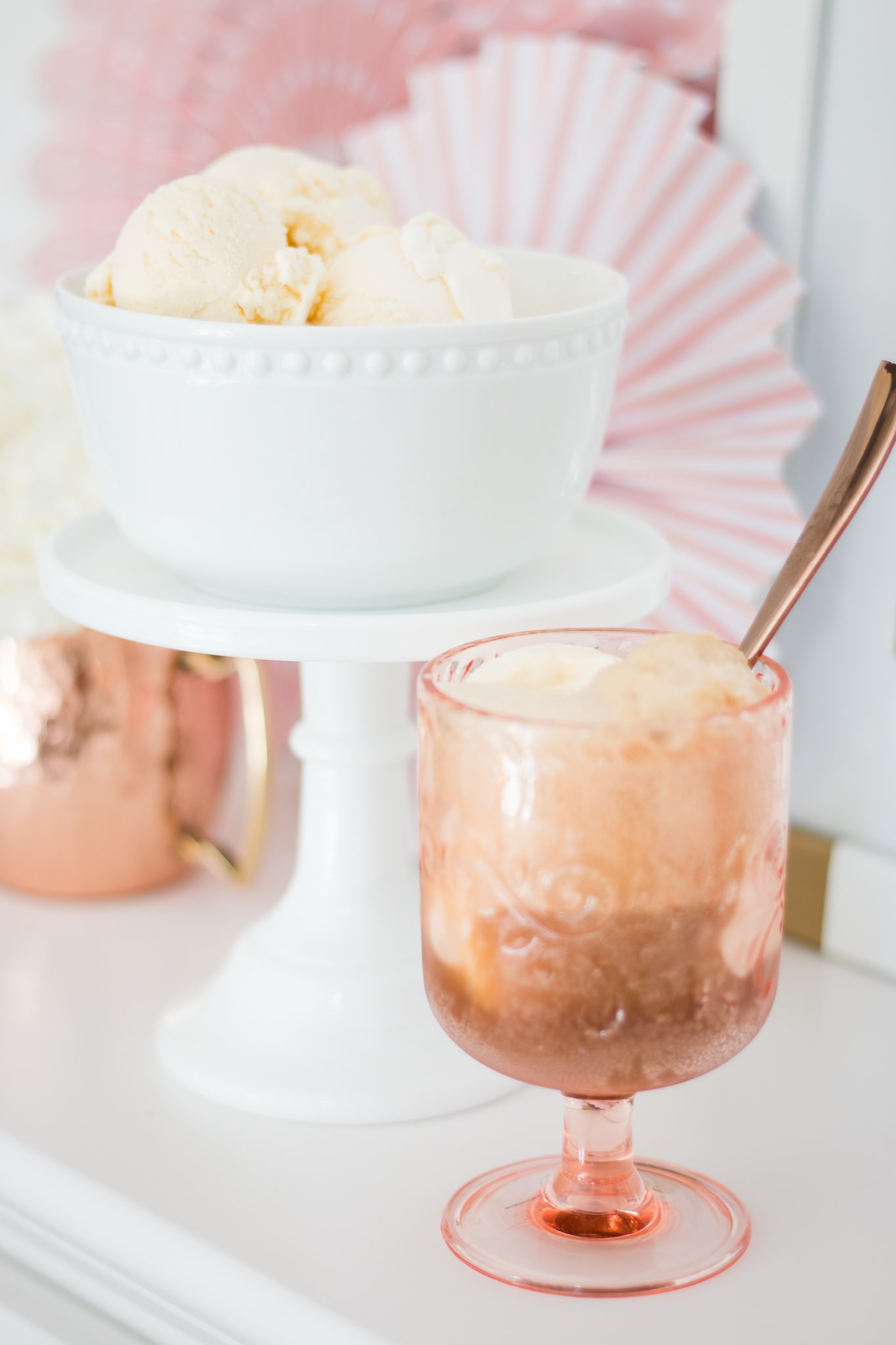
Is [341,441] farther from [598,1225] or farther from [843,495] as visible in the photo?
[598,1225]

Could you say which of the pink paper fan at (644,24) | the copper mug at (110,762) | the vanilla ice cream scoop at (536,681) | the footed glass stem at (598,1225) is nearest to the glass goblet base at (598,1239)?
the footed glass stem at (598,1225)

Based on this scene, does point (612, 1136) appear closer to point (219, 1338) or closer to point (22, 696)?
point (219, 1338)

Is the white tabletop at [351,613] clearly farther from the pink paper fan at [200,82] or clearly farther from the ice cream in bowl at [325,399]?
the pink paper fan at [200,82]

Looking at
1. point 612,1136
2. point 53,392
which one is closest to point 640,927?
point 612,1136

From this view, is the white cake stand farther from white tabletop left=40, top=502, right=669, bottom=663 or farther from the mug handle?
the mug handle

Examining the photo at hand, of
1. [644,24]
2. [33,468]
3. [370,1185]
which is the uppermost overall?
[644,24]

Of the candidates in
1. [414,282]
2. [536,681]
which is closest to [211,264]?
[414,282]

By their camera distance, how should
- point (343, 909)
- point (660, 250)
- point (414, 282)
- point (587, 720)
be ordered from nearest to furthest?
point (587, 720)
point (414, 282)
point (343, 909)
point (660, 250)
